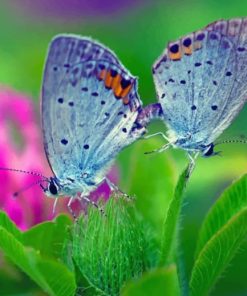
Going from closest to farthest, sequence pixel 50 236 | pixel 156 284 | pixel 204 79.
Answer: pixel 156 284, pixel 50 236, pixel 204 79

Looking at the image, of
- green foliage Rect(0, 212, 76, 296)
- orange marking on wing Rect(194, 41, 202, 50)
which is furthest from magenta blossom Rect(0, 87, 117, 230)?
orange marking on wing Rect(194, 41, 202, 50)

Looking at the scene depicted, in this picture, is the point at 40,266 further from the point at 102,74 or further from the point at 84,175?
the point at 102,74

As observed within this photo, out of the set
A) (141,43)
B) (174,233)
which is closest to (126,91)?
(174,233)

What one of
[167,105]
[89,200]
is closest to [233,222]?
[89,200]

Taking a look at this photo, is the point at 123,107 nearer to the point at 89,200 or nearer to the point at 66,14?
the point at 89,200

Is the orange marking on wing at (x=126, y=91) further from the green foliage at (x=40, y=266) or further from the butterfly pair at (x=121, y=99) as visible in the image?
the green foliage at (x=40, y=266)

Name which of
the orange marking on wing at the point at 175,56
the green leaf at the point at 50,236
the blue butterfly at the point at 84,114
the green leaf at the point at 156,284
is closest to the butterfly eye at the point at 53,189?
the blue butterfly at the point at 84,114
